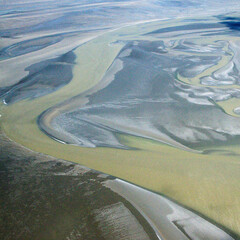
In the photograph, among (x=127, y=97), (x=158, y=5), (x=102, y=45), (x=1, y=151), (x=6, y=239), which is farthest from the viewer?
(x=158, y=5)

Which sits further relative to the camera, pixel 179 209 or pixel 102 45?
pixel 102 45

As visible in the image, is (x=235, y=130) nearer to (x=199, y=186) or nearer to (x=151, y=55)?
(x=199, y=186)

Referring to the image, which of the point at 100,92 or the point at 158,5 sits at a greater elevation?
the point at 158,5

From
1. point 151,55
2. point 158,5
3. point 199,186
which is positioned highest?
point 158,5

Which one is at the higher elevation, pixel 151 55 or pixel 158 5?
pixel 158 5

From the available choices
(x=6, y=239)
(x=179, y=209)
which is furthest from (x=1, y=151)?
(x=179, y=209)

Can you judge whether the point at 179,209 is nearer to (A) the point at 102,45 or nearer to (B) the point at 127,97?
(B) the point at 127,97

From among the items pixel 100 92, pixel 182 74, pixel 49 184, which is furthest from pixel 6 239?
pixel 182 74

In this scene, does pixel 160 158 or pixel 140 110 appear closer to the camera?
pixel 160 158

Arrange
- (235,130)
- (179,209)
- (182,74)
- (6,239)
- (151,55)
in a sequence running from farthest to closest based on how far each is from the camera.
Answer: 1. (151,55)
2. (182,74)
3. (235,130)
4. (179,209)
5. (6,239)
